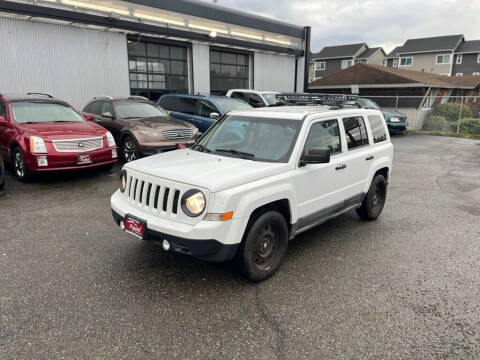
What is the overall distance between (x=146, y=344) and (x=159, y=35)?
13846 mm

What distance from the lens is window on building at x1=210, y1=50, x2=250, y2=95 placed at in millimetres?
17469

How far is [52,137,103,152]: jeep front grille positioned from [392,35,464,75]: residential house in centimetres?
4968

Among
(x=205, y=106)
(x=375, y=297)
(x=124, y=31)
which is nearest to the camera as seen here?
(x=375, y=297)

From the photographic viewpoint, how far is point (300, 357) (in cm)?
270

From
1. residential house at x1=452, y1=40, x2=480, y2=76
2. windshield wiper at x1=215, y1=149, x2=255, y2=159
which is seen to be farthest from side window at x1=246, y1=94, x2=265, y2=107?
residential house at x1=452, y1=40, x2=480, y2=76

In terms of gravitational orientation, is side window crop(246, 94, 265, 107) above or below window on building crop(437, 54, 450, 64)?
below

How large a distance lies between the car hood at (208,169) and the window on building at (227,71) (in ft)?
45.9

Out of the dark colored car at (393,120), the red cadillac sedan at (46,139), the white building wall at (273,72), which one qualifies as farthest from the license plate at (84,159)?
the dark colored car at (393,120)

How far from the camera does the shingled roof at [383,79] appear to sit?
83.1 ft

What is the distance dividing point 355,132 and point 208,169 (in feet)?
7.97

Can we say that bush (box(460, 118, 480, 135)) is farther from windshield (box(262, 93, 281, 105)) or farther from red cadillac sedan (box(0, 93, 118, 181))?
red cadillac sedan (box(0, 93, 118, 181))

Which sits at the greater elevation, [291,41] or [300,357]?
[291,41]

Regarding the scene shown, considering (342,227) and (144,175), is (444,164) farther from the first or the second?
(144,175)

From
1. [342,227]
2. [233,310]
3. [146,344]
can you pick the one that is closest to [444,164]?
[342,227]
